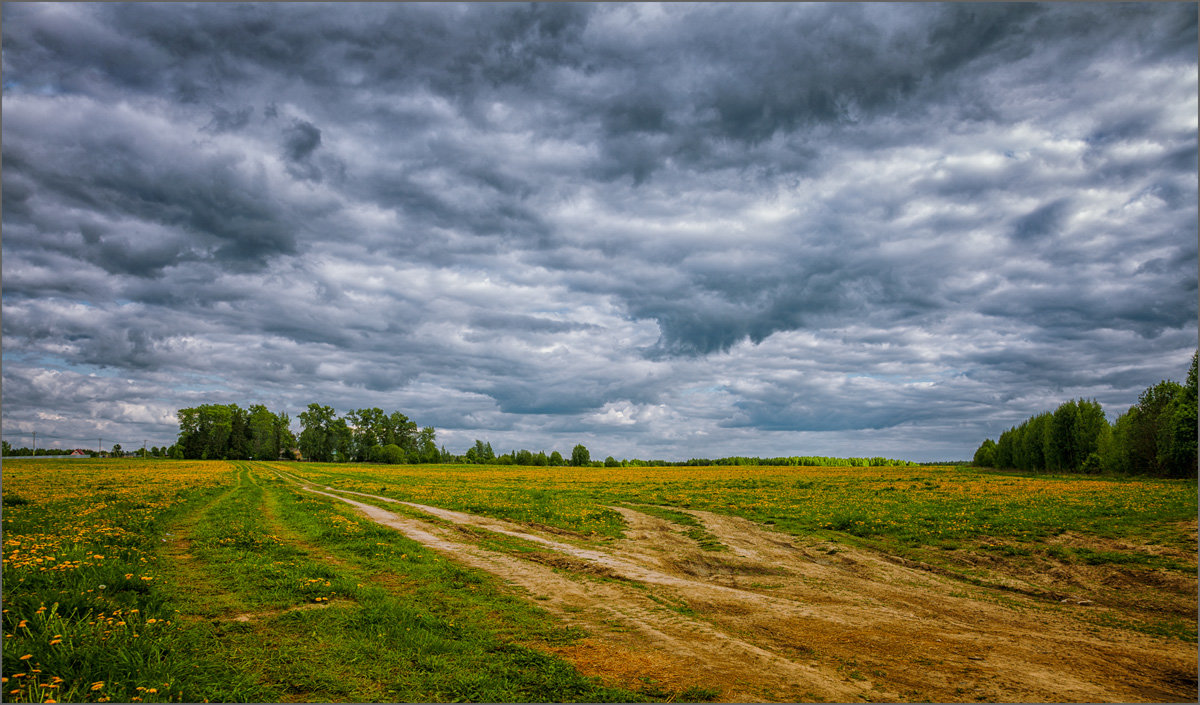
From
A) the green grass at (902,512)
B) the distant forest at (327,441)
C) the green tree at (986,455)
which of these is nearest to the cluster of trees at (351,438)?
the distant forest at (327,441)

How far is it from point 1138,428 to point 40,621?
113346 millimetres

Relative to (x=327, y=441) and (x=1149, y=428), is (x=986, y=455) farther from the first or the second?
(x=327, y=441)

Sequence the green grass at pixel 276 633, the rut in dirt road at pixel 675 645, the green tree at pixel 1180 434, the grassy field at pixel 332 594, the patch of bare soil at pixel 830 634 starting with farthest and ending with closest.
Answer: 1. the green tree at pixel 1180 434
2. the patch of bare soil at pixel 830 634
3. the rut in dirt road at pixel 675 645
4. the grassy field at pixel 332 594
5. the green grass at pixel 276 633

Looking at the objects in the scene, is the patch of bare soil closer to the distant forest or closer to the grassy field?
the grassy field

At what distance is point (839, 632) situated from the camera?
1024 centimetres

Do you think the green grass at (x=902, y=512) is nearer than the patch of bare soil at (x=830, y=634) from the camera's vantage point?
No

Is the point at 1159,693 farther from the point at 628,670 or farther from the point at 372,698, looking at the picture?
the point at 372,698

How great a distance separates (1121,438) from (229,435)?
644ft

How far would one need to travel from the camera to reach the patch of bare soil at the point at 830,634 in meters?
7.95

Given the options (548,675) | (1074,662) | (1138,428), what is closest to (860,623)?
(1074,662)

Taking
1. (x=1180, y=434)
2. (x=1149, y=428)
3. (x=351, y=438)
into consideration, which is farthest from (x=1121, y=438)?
(x=351, y=438)

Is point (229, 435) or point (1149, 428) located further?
point (229, 435)

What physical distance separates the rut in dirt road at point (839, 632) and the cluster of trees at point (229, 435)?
16229 centimetres

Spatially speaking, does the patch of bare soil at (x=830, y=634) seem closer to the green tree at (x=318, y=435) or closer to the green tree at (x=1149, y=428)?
the green tree at (x=1149, y=428)
